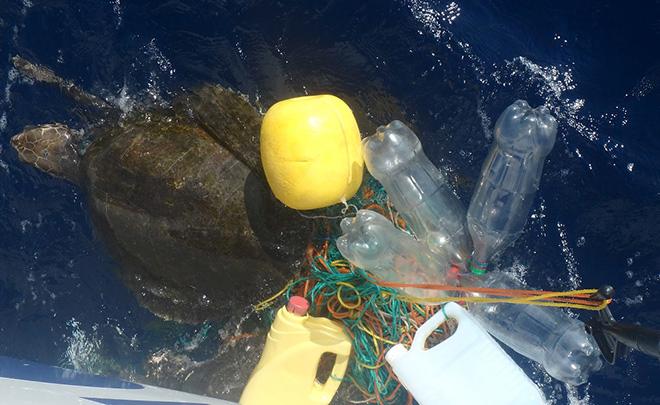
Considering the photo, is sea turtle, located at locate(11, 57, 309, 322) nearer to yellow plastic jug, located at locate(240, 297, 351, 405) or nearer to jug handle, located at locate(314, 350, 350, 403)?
yellow plastic jug, located at locate(240, 297, 351, 405)

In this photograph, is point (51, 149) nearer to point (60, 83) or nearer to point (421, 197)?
point (60, 83)

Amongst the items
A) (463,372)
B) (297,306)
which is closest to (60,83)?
(297,306)

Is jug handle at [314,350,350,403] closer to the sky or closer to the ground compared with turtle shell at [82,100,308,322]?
closer to the ground

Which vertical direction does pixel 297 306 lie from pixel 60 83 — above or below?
below

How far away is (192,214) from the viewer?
3.63 metres

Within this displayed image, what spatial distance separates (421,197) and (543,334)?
1088 mm

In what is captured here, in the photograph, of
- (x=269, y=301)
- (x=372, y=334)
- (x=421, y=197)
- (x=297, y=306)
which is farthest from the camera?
(x=269, y=301)

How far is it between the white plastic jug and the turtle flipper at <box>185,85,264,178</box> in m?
1.41

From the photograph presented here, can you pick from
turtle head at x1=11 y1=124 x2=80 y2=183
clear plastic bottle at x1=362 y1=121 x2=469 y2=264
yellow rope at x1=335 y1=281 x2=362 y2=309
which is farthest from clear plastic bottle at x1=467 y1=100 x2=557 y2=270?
turtle head at x1=11 y1=124 x2=80 y2=183

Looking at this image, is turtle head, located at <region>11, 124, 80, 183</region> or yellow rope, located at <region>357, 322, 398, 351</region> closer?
yellow rope, located at <region>357, 322, 398, 351</region>

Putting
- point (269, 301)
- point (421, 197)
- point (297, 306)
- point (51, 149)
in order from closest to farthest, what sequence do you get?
point (297, 306), point (421, 197), point (269, 301), point (51, 149)

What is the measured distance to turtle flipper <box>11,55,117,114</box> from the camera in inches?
171

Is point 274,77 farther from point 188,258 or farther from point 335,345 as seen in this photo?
point 335,345

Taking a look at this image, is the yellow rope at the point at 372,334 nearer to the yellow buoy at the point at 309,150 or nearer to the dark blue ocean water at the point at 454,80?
the yellow buoy at the point at 309,150
